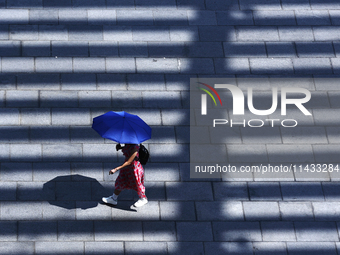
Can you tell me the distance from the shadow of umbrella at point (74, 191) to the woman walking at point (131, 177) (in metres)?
0.28

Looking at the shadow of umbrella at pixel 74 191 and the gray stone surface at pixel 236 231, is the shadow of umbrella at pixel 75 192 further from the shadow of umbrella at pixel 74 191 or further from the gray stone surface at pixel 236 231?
the gray stone surface at pixel 236 231

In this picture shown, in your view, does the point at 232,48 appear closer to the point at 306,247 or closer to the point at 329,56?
the point at 329,56

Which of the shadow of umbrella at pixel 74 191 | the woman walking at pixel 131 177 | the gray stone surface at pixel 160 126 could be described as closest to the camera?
the woman walking at pixel 131 177

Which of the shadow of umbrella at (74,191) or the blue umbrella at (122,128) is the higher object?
the blue umbrella at (122,128)

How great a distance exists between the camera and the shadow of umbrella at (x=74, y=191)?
8.16 m

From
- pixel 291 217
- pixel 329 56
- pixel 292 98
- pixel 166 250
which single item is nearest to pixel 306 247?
pixel 291 217

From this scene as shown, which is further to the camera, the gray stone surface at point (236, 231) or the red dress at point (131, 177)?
the gray stone surface at point (236, 231)

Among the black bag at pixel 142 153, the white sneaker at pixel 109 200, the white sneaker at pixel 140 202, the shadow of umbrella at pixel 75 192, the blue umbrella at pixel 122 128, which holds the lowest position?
the white sneaker at pixel 140 202

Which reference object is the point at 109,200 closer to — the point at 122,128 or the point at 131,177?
the point at 131,177

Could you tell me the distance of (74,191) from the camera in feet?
27.1

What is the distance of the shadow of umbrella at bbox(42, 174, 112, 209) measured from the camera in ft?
26.8

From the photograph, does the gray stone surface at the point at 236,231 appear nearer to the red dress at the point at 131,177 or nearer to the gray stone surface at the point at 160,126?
the gray stone surface at the point at 160,126

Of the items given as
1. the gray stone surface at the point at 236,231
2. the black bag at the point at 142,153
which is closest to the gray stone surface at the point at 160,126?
the gray stone surface at the point at 236,231

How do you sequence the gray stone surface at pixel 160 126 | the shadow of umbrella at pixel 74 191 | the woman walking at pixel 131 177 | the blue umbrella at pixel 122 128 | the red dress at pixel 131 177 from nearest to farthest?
the blue umbrella at pixel 122 128
the woman walking at pixel 131 177
the red dress at pixel 131 177
the gray stone surface at pixel 160 126
the shadow of umbrella at pixel 74 191
